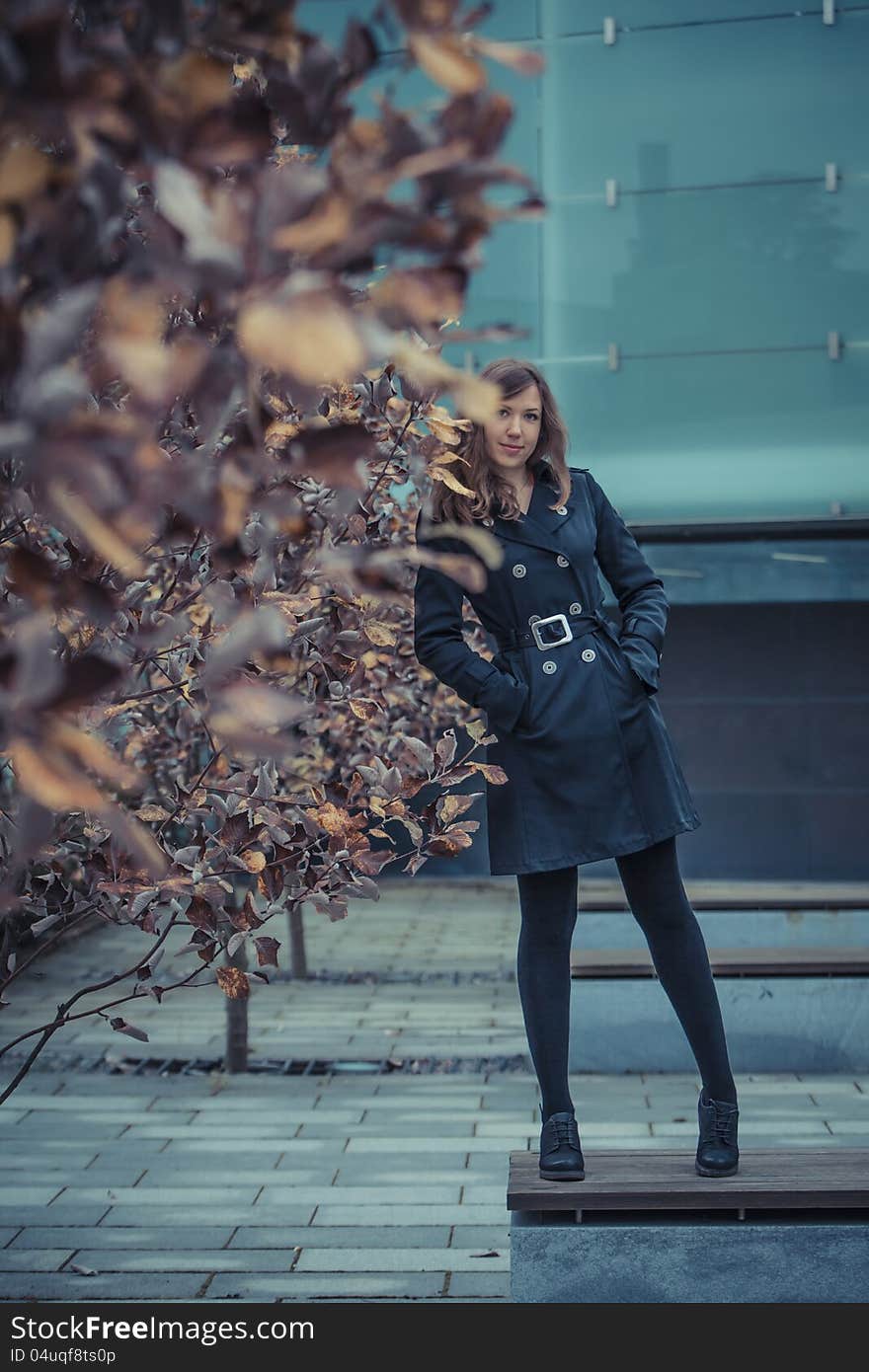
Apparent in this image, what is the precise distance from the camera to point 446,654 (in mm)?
3137

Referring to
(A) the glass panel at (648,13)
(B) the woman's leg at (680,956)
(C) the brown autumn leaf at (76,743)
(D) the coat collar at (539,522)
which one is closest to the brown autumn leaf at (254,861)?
(B) the woman's leg at (680,956)

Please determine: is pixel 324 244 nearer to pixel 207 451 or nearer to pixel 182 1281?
pixel 207 451

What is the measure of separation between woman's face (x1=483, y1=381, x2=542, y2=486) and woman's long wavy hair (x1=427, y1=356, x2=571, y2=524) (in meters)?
0.02

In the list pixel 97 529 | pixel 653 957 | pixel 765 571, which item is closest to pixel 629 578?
pixel 653 957

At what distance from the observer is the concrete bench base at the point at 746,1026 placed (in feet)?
17.1

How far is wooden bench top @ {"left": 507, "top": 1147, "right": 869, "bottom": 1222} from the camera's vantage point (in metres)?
2.80

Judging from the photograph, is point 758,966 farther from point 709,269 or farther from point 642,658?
point 709,269

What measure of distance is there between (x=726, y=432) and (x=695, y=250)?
1416 mm

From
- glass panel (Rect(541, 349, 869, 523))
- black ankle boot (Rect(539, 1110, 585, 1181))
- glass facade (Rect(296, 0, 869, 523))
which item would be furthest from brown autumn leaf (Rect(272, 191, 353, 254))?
glass panel (Rect(541, 349, 869, 523))

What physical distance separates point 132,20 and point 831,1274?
101 inches

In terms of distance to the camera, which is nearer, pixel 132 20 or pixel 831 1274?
pixel 132 20

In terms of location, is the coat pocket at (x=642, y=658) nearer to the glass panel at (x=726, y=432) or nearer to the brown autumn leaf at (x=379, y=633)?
the brown autumn leaf at (x=379, y=633)

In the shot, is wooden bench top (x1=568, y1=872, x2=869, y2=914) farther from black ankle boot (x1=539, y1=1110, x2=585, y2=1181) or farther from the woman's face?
the woman's face
